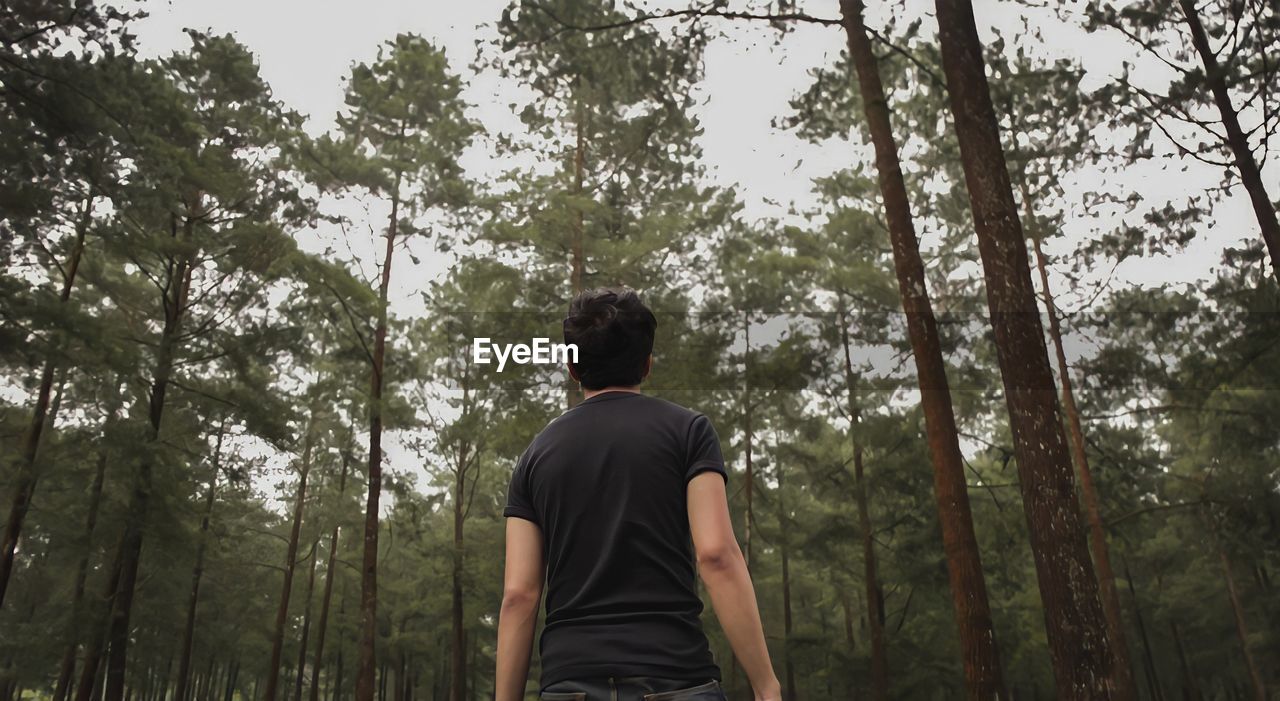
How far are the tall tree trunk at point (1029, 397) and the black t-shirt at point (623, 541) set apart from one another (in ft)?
15.6

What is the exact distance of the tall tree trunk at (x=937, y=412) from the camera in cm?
705

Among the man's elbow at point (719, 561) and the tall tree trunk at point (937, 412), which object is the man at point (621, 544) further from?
the tall tree trunk at point (937, 412)

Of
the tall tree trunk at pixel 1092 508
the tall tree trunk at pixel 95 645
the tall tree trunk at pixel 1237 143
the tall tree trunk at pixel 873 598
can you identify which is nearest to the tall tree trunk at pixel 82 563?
the tall tree trunk at pixel 95 645

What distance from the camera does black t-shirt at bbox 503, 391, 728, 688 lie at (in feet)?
5.79

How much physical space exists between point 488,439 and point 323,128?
25.7 feet

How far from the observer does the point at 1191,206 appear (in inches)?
464

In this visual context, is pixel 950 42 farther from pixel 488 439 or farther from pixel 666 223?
pixel 488 439

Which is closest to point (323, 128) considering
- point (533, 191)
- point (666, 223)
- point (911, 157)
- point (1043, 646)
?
point (533, 191)

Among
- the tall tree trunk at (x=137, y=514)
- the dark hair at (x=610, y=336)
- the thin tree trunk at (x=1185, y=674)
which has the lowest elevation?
the thin tree trunk at (x=1185, y=674)

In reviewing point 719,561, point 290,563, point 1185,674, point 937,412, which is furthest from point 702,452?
point 1185,674

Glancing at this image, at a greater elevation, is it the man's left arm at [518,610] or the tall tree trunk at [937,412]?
the tall tree trunk at [937,412]

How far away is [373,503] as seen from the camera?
15.1m

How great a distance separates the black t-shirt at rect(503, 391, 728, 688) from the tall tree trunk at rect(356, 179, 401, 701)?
13665mm

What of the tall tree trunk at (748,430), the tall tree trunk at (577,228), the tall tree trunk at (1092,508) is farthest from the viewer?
the tall tree trunk at (748,430)
